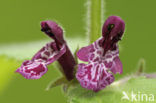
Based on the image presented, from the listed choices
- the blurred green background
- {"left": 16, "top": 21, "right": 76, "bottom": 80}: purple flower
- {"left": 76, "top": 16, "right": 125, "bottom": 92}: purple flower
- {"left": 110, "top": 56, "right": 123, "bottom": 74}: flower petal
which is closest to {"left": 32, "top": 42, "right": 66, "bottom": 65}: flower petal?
{"left": 16, "top": 21, "right": 76, "bottom": 80}: purple flower

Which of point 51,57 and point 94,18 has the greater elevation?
point 94,18

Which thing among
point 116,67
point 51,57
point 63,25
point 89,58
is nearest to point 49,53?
point 51,57

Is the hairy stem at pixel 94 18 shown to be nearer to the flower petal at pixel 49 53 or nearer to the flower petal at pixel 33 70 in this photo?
the flower petal at pixel 49 53

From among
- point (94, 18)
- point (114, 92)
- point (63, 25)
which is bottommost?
point (63, 25)

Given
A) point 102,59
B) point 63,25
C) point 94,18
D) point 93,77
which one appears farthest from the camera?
point 63,25

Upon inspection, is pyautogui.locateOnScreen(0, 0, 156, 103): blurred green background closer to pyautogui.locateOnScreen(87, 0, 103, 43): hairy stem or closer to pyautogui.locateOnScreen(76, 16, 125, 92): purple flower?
pyautogui.locateOnScreen(87, 0, 103, 43): hairy stem

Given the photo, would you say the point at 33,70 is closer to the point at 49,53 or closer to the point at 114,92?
the point at 49,53
